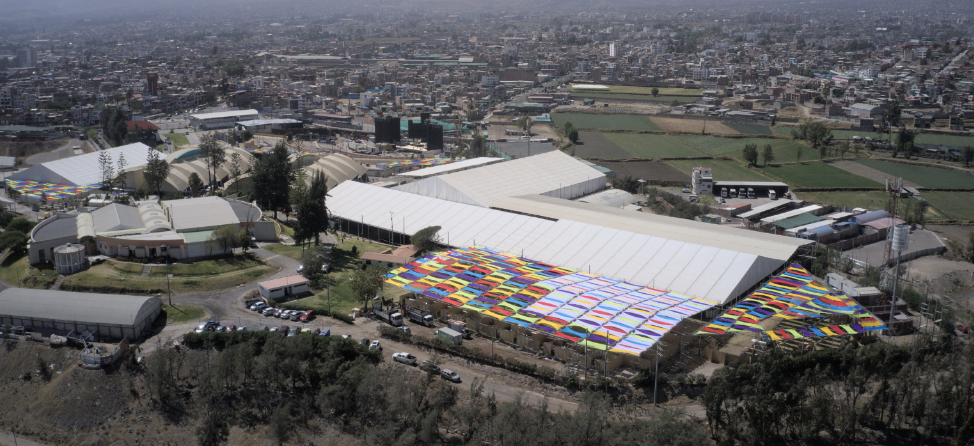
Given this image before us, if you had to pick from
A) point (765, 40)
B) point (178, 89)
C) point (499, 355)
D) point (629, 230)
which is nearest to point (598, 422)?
point (499, 355)

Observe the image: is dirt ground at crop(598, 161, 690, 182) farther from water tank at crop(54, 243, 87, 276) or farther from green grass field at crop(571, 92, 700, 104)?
green grass field at crop(571, 92, 700, 104)

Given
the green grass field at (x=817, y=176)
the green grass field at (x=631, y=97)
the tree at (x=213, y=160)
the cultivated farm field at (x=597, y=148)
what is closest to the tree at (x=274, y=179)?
the tree at (x=213, y=160)

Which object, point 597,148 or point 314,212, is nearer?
point 314,212

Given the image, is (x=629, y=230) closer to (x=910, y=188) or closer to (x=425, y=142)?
(x=910, y=188)

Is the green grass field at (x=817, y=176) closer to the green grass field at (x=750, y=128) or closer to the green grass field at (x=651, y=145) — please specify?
the green grass field at (x=651, y=145)

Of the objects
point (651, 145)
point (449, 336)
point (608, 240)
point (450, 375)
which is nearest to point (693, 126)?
point (651, 145)

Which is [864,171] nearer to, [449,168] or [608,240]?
[449,168]
